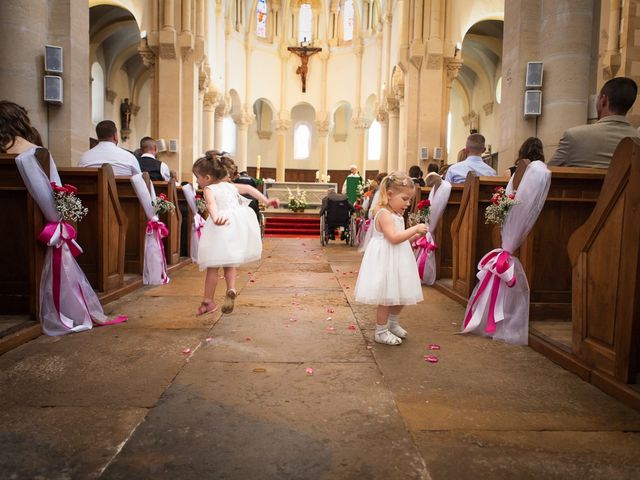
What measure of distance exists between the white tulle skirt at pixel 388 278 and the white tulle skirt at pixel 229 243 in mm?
1186

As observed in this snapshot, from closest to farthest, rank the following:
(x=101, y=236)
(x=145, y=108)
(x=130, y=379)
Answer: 1. (x=130, y=379)
2. (x=101, y=236)
3. (x=145, y=108)

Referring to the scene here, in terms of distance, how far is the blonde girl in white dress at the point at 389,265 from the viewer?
366cm

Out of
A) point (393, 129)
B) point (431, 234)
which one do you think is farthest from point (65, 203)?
point (393, 129)

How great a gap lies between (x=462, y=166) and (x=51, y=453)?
5.66 m

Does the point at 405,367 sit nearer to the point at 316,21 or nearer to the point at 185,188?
the point at 185,188

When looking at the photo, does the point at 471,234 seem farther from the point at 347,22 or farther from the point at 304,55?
the point at 347,22

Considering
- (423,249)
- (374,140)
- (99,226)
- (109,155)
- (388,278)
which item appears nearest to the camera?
(388,278)

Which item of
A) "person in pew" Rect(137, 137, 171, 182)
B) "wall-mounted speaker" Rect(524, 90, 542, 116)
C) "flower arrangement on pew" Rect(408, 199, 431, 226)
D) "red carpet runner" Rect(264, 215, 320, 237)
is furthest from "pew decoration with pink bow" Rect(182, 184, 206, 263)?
"red carpet runner" Rect(264, 215, 320, 237)

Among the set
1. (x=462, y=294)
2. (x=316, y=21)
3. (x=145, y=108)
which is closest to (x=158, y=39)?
(x=145, y=108)

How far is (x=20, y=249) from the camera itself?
4.03m

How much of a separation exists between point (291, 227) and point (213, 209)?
41.2 ft

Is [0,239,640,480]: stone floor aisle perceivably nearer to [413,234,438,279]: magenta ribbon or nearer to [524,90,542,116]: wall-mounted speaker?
[413,234,438,279]: magenta ribbon

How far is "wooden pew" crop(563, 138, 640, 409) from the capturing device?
2684 millimetres

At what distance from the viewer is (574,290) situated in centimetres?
330
